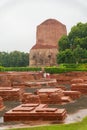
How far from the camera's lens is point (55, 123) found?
870 cm

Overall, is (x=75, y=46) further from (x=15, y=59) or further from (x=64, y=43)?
(x=15, y=59)

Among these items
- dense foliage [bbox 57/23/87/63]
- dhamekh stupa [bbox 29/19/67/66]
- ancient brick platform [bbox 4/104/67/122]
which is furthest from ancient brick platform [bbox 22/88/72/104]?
dhamekh stupa [bbox 29/19/67/66]

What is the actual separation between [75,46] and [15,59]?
25.5 metres

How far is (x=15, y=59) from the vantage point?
191ft

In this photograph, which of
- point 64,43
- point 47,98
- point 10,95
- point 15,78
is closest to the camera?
point 47,98

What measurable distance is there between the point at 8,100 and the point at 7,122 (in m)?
4.44

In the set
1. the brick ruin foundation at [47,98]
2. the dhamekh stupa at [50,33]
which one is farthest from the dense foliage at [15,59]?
the brick ruin foundation at [47,98]

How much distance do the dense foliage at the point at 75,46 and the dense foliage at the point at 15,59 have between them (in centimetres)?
2318

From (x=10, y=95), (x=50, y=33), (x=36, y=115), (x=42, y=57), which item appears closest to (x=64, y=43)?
(x=42, y=57)

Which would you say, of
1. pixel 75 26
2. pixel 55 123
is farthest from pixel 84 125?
pixel 75 26

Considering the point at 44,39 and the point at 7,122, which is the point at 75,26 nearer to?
the point at 44,39

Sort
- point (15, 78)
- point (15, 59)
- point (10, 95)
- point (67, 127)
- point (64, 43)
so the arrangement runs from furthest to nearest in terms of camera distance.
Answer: point (15, 59), point (64, 43), point (15, 78), point (10, 95), point (67, 127)

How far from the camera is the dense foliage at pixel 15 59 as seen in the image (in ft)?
190

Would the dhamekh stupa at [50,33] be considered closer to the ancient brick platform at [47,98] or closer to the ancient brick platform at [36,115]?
the ancient brick platform at [47,98]
